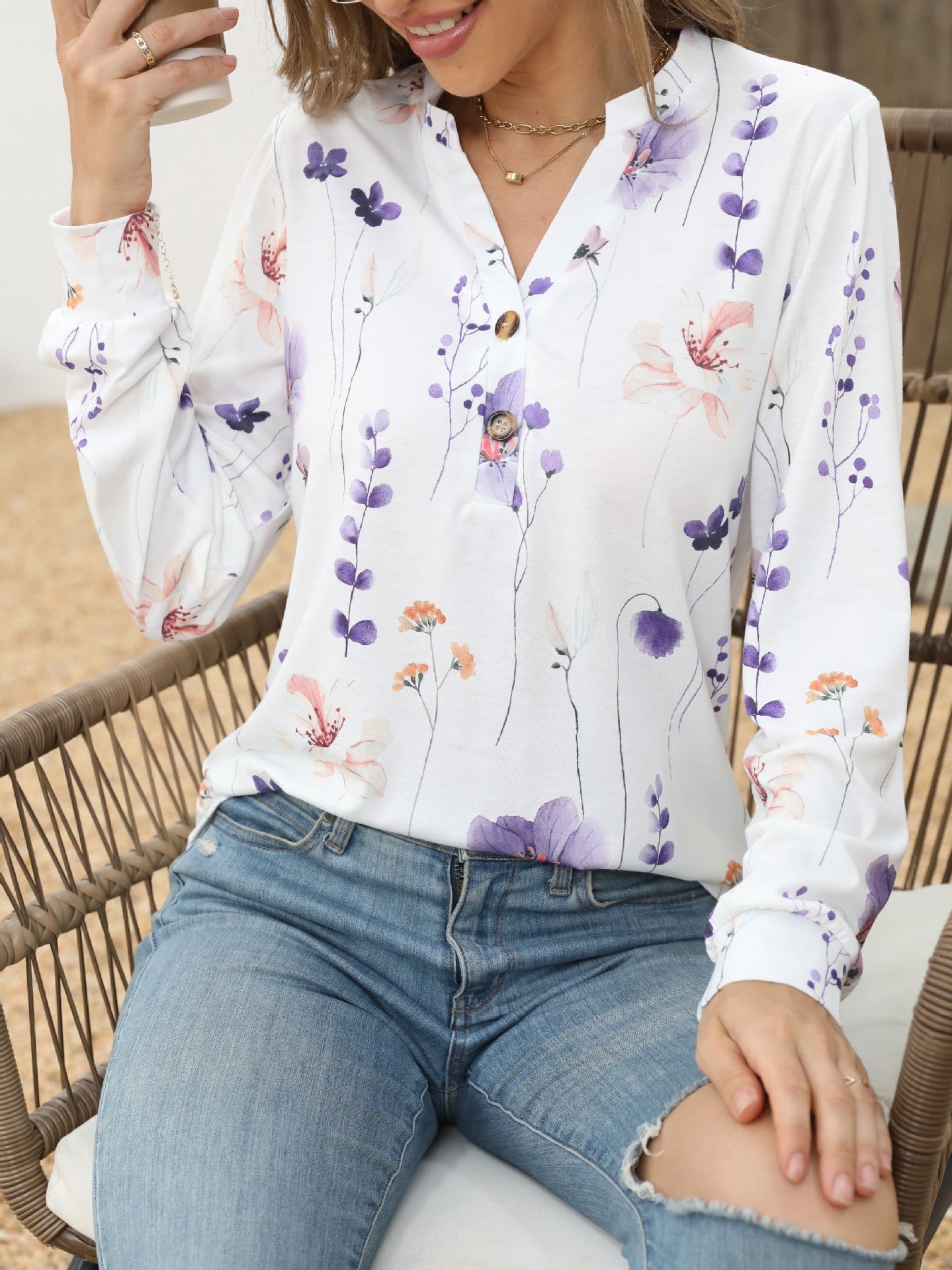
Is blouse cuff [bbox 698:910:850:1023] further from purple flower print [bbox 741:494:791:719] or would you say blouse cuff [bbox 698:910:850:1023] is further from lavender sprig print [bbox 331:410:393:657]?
lavender sprig print [bbox 331:410:393:657]

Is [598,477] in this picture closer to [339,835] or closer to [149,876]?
[339,835]

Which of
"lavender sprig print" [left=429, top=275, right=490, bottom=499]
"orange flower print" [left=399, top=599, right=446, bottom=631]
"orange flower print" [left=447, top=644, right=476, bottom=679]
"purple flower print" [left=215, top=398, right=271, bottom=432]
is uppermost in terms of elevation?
"lavender sprig print" [left=429, top=275, right=490, bottom=499]

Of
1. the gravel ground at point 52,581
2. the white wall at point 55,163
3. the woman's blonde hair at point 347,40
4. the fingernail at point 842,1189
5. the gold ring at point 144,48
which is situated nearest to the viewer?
the fingernail at point 842,1189

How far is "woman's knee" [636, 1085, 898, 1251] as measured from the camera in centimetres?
70

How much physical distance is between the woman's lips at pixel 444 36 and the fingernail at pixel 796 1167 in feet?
2.37

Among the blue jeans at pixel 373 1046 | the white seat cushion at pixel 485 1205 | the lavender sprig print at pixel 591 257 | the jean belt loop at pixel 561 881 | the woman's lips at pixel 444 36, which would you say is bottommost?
the white seat cushion at pixel 485 1205

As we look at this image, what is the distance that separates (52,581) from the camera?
3.35m

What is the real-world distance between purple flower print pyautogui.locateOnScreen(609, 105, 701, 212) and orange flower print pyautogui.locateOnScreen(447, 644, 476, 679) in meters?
0.33

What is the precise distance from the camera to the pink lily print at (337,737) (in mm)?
988

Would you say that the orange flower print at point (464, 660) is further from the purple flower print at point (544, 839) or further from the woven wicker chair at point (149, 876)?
the woven wicker chair at point (149, 876)

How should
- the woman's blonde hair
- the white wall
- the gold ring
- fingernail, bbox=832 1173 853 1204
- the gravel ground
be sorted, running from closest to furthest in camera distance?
fingernail, bbox=832 1173 853 1204
the gold ring
the woman's blonde hair
the white wall
the gravel ground

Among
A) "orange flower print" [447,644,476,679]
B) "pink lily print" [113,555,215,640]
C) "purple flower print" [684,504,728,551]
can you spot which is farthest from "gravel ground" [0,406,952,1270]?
"purple flower print" [684,504,728,551]

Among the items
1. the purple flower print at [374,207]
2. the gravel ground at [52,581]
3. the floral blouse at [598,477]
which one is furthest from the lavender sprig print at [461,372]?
the gravel ground at [52,581]

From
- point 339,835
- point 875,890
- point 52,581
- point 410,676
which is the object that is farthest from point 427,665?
point 52,581
